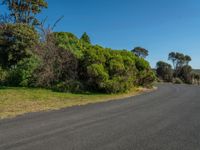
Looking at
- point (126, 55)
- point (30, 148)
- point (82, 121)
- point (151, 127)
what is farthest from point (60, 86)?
point (30, 148)

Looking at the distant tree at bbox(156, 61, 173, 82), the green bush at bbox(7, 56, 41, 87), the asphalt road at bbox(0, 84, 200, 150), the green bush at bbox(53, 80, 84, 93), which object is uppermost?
the distant tree at bbox(156, 61, 173, 82)

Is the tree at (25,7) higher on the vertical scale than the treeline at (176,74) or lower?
higher

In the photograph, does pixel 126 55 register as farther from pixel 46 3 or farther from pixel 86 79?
pixel 46 3

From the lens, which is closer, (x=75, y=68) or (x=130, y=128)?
(x=130, y=128)

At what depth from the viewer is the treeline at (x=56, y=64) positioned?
22438 millimetres

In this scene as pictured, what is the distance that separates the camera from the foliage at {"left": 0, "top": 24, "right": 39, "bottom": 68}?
77.8ft

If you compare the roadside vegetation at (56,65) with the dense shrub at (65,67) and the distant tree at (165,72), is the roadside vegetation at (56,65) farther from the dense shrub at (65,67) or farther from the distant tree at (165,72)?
Answer: the distant tree at (165,72)

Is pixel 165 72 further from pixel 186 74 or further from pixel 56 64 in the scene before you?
pixel 56 64

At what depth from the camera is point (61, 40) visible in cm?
2492

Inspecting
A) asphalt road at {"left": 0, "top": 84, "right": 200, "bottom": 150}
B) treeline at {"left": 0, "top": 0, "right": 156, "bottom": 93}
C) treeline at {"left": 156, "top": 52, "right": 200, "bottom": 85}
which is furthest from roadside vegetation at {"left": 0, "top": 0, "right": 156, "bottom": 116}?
treeline at {"left": 156, "top": 52, "right": 200, "bottom": 85}

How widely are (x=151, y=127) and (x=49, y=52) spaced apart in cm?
1573

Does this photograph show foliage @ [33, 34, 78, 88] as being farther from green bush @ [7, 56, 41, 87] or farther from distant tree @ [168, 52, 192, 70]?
distant tree @ [168, 52, 192, 70]

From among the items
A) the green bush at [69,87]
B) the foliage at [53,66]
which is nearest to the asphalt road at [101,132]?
the green bush at [69,87]

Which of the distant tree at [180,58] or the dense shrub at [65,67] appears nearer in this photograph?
A: the dense shrub at [65,67]
